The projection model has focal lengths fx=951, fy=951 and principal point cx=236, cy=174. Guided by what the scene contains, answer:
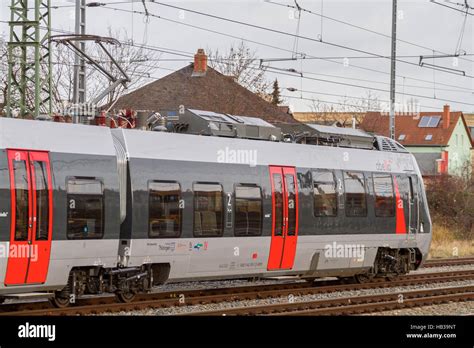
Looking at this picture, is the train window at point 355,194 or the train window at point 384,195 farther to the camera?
the train window at point 384,195

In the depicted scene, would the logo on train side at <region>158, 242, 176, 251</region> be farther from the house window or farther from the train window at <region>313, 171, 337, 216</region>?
the house window

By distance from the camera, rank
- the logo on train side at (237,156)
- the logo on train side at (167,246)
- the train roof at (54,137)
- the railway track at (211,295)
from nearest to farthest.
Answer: the train roof at (54,137) → the railway track at (211,295) → the logo on train side at (167,246) → the logo on train side at (237,156)

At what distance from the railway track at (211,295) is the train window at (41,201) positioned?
128 cm

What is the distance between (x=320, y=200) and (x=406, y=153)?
452cm

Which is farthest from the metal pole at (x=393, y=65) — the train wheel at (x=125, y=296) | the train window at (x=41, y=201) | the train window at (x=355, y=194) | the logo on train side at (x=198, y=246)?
the train window at (x=41, y=201)

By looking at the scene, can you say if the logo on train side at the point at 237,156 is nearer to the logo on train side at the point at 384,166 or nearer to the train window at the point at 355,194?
the train window at the point at 355,194

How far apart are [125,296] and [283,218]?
405cm

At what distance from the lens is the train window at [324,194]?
20766 mm

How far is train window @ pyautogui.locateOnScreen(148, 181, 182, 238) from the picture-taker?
17016 mm

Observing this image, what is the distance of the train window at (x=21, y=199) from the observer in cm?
1463

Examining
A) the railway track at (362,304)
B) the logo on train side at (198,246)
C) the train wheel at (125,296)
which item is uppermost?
the logo on train side at (198,246)

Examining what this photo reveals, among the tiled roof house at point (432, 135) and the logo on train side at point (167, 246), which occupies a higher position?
the tiled roof house at point (432, 135)

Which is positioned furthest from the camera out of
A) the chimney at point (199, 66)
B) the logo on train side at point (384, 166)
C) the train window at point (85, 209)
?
the chimney at point (199, 66)

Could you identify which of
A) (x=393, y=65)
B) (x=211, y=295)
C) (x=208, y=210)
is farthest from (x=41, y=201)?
(x=393, y=65)
